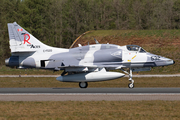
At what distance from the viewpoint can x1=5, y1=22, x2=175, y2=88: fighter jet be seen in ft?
75.7

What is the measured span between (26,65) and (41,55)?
1545mm

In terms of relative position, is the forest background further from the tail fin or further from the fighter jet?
the fighter jet

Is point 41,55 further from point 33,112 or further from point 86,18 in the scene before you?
point 86,18

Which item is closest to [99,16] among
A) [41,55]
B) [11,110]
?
[41,55]

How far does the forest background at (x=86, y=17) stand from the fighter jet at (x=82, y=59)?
190 ft

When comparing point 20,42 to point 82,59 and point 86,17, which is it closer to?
point 82,59

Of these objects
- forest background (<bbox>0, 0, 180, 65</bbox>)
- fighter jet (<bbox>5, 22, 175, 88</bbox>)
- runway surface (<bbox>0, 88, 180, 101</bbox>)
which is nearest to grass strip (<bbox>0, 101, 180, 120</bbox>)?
runway surface (<bbox>0, 88, 180, 101</bbox>)

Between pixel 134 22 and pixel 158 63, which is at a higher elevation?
pixel 134 22

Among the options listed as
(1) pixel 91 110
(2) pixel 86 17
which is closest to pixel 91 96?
(1) pixel 91 110

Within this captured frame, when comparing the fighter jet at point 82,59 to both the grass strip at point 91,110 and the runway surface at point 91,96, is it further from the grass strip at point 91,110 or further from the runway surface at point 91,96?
the grass strip at point 91,110

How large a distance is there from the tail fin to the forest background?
188 feet

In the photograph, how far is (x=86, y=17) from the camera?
9169cm

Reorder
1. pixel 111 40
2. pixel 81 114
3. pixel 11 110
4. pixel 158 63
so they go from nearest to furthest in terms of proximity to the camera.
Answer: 1. pixel 81 114
2. pixel 11 110
3. pixel 158 63
4. pixel 111 40

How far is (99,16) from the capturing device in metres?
96.9
